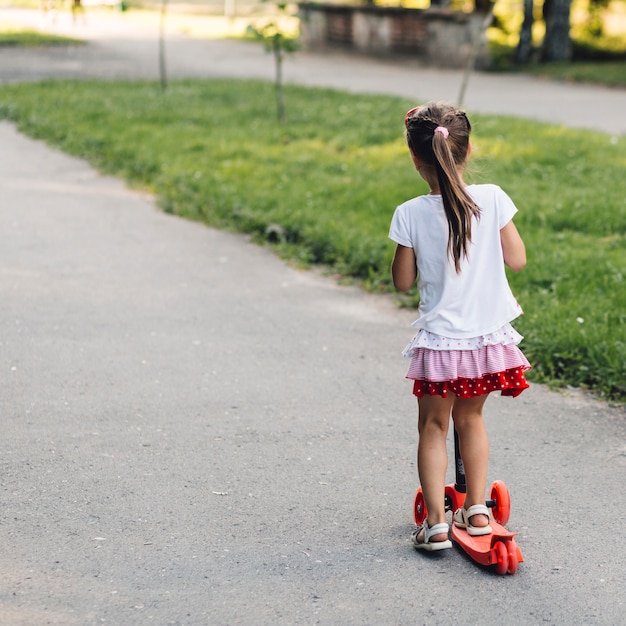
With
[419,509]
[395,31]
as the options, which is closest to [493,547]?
[419,509]

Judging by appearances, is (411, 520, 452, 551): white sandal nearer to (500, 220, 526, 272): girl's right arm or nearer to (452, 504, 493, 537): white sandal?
(452, 504, 493, 537): white sandal

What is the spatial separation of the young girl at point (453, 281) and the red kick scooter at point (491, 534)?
5cm

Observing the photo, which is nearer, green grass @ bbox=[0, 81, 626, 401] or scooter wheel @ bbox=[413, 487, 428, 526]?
scooter wheel @ bbox=[413, 487, 428, 526]

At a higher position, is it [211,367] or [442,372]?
[442,372]

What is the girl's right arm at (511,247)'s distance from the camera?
341 cm

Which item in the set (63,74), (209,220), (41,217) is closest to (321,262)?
(209,220)

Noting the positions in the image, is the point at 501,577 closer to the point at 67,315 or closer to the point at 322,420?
the point at 322,420

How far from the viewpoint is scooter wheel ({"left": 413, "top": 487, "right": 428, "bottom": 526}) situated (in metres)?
3.64

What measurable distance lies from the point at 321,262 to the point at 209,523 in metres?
4.09

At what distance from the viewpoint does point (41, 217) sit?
28.9ft

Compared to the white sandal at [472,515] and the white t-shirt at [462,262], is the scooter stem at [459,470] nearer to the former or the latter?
the white sandal at [472,515]

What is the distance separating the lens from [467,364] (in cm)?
336

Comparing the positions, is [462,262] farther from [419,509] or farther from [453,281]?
[419,509]

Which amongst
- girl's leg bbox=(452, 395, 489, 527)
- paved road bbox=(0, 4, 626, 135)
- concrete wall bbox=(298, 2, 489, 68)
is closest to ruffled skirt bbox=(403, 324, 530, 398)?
girl's leg bbox=(452, 395, 489, 527)
